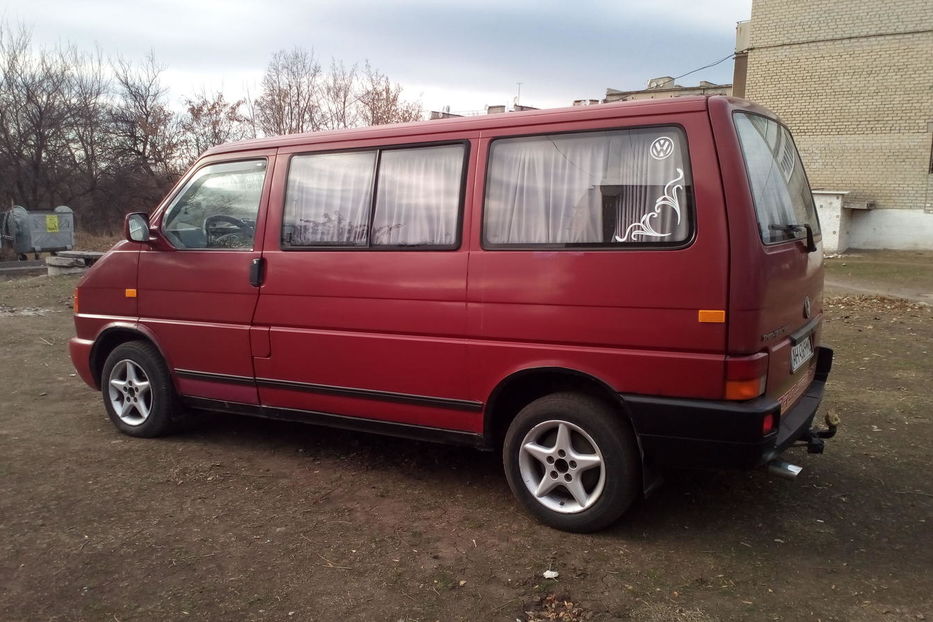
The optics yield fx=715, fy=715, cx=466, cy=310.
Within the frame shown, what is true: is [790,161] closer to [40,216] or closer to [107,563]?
[107,563]

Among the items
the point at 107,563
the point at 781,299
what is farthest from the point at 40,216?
the point at 781,299

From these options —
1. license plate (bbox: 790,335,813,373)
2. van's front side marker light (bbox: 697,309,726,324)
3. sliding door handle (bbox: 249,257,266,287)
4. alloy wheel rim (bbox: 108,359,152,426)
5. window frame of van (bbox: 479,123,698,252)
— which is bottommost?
alloy wheel rim (bbox: 108,359,152,426)

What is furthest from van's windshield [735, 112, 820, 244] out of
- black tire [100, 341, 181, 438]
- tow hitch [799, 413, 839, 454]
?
black tire [100, 341, 181, 438]

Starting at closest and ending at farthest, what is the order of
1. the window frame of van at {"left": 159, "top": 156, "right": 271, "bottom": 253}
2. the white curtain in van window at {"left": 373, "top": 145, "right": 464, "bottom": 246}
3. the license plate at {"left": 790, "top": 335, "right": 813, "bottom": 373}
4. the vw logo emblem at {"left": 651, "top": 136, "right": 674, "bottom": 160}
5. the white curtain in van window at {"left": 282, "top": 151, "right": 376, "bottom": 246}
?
the vw logo emblem at {"left": 651, "top": 136, "right": 674, "bottom": 160}
the license plate at {"left": 790, "top": 335, "right": 813, "bottom": 373}
the white curtain in van window at {"left": 373, "top": 145, "right": 464, "bottom": 246}
the white curtain in van window at {"left": 282, "top": 151, "right": 376, "bottom": 246}
the window frame of van at {"left": 159, "top": 156, "right": 271, "bottom": 253}

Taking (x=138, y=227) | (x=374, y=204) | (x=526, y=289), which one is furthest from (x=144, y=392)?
(x=526, y=289)

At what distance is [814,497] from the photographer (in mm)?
4035

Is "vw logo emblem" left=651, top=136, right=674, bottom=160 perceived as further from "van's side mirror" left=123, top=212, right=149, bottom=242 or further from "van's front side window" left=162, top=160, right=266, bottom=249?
"van's side mirror" left=123, top=212, right=149, bottom=242

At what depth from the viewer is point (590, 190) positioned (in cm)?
353

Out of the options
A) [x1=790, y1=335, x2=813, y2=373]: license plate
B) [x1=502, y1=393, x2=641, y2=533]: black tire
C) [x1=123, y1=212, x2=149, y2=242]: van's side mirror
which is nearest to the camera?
[x1=502, y1=393, x2=641, y2=533]: black tire

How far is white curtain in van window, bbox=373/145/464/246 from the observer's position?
12.9 ft

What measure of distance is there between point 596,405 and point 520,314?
0.59m

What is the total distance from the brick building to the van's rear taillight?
19434 mm

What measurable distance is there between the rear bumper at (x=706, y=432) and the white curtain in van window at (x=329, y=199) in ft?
6.27

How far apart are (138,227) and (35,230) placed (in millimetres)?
23602
